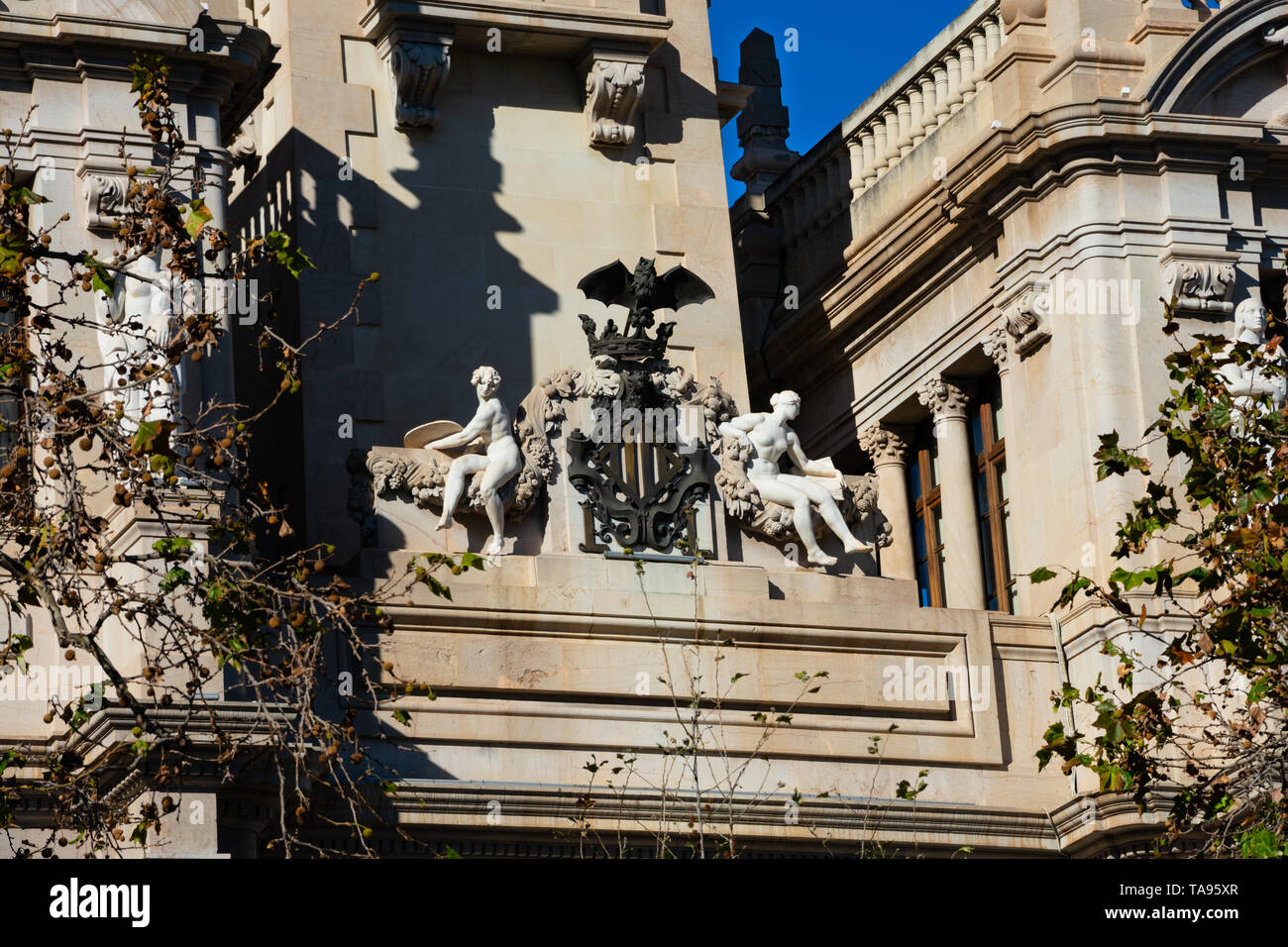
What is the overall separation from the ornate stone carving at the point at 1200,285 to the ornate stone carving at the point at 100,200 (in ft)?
36.5

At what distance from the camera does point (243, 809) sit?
81.0ft

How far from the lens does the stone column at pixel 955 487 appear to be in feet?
112

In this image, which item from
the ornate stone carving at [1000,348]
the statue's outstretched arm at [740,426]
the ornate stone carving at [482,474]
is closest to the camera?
the ornate stone carving at [482,474]

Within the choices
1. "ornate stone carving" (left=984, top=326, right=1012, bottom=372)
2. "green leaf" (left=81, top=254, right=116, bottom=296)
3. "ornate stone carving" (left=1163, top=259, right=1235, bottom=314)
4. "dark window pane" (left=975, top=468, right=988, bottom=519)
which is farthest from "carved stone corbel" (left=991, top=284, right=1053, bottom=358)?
"green leaf" (left=81, top=254, right=116, bottom=296)

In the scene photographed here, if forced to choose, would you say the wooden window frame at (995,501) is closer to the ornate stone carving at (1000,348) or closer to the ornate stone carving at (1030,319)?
the ornate stone carving at (1000,348)

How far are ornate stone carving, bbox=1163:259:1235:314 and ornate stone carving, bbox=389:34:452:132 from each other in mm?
7962

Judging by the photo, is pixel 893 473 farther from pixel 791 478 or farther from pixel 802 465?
pixel 791 478

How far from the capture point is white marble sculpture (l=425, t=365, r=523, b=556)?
93.2 ft

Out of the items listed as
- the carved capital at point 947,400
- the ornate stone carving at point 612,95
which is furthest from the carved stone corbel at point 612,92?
the carved capital at point 947,400

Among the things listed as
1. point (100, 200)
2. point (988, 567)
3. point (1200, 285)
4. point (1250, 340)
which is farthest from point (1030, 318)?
point (100, 200)

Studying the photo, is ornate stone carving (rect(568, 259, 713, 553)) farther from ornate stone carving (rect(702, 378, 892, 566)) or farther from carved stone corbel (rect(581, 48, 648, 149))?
carved stone corbel (rect(581, 48, 648, 149))
